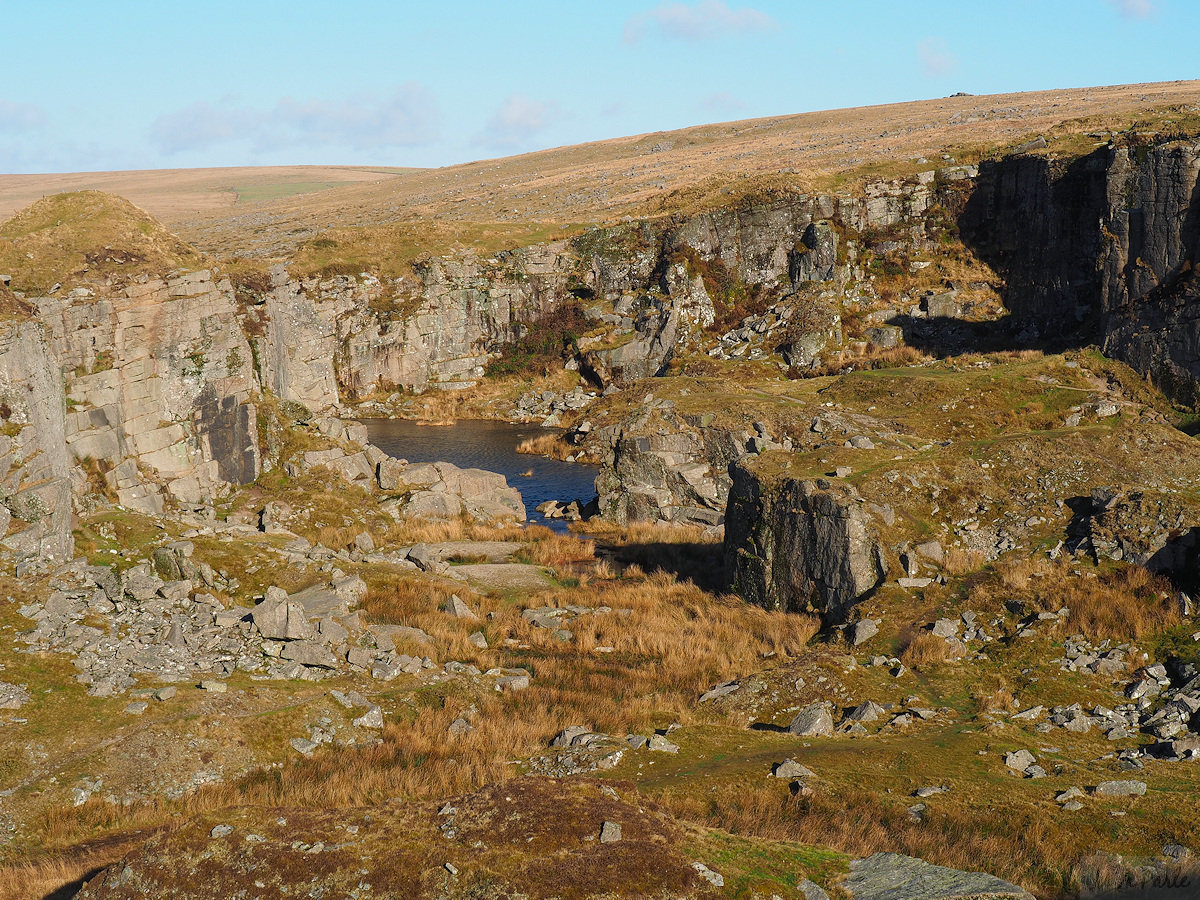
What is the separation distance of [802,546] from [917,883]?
1616 centimetres

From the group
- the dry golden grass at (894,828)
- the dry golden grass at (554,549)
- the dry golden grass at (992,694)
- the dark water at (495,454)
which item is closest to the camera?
the dry golden grass at (894,828)

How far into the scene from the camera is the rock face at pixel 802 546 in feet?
79.8

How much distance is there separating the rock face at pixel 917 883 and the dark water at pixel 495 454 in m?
33.4

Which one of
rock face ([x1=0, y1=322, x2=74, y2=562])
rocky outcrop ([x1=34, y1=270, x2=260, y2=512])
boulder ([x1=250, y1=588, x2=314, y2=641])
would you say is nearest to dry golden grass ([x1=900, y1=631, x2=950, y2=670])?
boulder ([x1=250, y1=588, x2=314, y2=641])

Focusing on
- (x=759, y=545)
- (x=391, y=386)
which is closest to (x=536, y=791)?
(x=759, y=545)

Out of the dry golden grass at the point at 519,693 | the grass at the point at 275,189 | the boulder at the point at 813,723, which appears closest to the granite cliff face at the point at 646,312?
the dry golden grass at the point at 519,693

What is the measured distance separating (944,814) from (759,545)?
14.1 meters

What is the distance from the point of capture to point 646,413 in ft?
156

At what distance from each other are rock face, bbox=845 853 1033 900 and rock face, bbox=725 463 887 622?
1330 cm

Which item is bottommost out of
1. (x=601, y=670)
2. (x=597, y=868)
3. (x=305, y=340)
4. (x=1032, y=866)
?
(x=601, y=670)

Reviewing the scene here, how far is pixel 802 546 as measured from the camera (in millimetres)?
25859

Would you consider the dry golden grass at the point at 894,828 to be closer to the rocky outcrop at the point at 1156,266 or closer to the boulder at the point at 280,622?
the boulder at the point at 280,622

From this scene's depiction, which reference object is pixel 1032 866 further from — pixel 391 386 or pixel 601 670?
pixel 391 386

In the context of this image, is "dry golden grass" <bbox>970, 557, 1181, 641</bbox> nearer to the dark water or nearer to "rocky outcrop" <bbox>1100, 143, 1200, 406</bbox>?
the dark water
